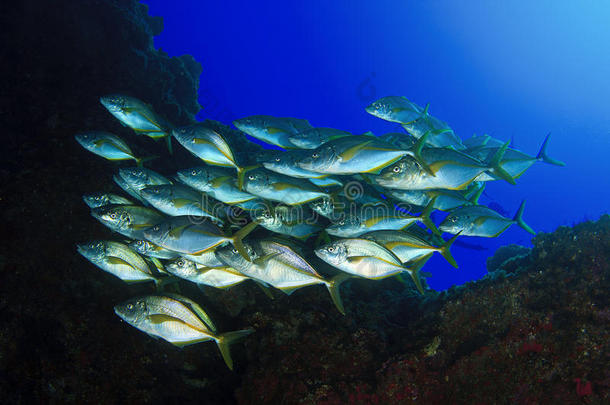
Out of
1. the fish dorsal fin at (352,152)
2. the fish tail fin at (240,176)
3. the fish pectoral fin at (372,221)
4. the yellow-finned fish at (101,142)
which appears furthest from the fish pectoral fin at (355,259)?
the yellow-finned fish at (101,142)

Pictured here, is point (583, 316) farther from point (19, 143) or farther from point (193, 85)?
point (193, 85)

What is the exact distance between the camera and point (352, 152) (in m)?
2.93

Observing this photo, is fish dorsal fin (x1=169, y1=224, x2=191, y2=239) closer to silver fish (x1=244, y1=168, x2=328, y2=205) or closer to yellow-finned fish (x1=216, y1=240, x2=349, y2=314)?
yellow-finned fish (x1=216, y1=240, x2=349, y2=314)

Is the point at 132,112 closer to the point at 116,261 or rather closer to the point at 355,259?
the point at 116,261

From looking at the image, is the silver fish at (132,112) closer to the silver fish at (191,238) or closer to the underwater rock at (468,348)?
the silver fish at (191,238)

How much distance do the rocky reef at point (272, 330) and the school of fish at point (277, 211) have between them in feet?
2.77

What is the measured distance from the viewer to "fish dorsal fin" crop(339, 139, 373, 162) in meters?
2.92

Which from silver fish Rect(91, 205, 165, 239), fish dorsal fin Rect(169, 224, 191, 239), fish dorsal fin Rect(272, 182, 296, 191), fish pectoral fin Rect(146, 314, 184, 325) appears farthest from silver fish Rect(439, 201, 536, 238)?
silver fish Rect(91, 205, 165, 239)

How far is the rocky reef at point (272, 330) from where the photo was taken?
10.3ft

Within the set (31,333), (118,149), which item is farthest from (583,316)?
(31,333)

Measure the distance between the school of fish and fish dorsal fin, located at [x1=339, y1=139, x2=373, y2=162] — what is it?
0.01 metres

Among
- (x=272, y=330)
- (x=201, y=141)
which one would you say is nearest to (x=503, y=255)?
(x=272, y=330)

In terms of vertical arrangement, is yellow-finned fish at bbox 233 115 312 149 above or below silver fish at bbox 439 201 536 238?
above

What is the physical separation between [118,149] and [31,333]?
2.69m
